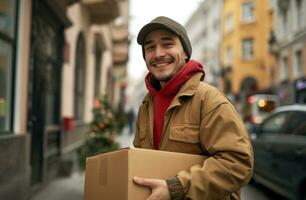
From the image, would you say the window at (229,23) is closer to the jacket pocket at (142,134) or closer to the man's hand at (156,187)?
the jacket pocket at (142,134)

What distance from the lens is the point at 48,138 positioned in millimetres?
8992

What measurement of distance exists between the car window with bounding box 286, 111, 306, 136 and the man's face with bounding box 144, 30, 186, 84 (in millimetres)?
A: 4781

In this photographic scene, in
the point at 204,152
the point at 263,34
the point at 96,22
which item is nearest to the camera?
the point at 204,152

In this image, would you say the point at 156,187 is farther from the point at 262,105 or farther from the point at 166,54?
the point at 262,105

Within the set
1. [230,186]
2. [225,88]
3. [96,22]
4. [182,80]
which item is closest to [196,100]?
[182,80]

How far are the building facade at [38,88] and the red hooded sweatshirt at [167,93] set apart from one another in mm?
4037

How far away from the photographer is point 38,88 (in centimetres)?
803

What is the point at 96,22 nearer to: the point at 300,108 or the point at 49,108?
the point at 49,108

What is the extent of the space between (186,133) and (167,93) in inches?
10.3

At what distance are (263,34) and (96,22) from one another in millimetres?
28928

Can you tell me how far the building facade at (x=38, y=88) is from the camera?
6.47 m

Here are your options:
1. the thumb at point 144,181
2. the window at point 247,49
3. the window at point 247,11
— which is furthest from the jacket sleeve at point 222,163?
the window at point 247,11

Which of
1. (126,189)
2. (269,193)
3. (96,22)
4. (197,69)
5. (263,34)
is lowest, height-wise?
(269,193)

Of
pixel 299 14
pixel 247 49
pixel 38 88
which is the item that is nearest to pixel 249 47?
pixel 247 49
